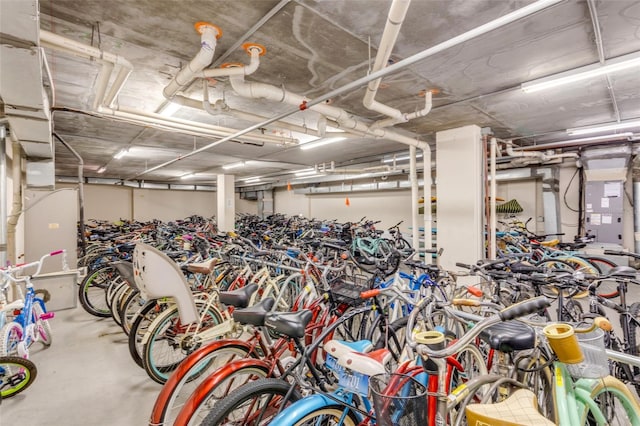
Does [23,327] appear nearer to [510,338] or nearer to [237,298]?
[237,298]

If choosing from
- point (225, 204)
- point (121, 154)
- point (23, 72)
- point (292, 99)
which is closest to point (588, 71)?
point (292, 99)

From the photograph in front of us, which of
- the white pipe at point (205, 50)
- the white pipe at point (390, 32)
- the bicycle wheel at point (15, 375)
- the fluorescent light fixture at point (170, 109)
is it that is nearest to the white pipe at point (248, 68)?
the white pipe at point (205, 50)

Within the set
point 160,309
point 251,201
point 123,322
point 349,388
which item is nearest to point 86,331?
point 123,322

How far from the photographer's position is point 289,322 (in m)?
1.30

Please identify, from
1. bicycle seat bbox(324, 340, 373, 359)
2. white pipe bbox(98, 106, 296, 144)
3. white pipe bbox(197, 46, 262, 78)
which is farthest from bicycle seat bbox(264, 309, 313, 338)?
white pipe bbox(98, 106, 296, 144)

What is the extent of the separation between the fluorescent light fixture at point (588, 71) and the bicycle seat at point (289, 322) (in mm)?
3108

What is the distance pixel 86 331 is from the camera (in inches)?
131

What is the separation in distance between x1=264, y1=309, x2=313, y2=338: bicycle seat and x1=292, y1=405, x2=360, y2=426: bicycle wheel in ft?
0.92

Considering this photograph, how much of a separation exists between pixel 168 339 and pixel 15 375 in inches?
41.8

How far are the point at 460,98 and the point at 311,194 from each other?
28.1 feet

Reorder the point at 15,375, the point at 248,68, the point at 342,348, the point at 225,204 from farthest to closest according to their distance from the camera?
the point at 225,204, the point at 248,68, the point at 15,375, the point at 342,348

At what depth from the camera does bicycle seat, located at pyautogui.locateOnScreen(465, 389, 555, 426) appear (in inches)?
32.5

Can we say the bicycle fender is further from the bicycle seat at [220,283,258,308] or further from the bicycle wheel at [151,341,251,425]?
the bicycle seat at [220,283,258,308]

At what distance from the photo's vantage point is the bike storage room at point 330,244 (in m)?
1.19
